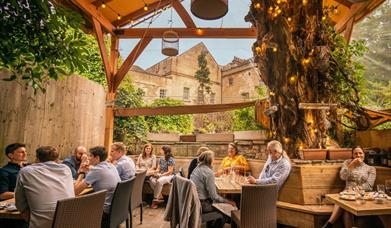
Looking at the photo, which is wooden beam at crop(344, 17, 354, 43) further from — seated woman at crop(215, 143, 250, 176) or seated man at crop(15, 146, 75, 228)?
seated man at crop(15, 146, 75, 228)

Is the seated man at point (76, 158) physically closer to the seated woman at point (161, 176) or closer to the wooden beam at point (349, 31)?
the seated woman at point (161, 176)

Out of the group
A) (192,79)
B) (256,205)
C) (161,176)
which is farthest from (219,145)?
(192,79)

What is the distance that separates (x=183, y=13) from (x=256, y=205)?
18.9 feet

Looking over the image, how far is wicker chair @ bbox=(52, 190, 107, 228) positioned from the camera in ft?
5.85

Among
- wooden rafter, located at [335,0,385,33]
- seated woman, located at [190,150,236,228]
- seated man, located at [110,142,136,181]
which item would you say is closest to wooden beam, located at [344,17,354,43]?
wooden rafter, located at [335,0,385,33]

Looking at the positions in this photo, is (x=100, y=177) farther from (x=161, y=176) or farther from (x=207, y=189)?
(x=161, y=176)

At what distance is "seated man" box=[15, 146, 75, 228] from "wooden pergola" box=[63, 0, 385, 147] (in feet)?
13.4

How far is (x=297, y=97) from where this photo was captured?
3.98 m

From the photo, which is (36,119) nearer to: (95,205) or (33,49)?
(95,205)

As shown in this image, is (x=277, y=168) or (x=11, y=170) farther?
(x=277, y=168)

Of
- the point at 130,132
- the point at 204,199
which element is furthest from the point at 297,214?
the point at 130,132

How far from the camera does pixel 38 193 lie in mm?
2049

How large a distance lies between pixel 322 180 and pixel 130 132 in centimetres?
468

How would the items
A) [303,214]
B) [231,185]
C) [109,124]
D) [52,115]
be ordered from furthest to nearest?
[109,124], [52,115], [231,185], [303,214]
